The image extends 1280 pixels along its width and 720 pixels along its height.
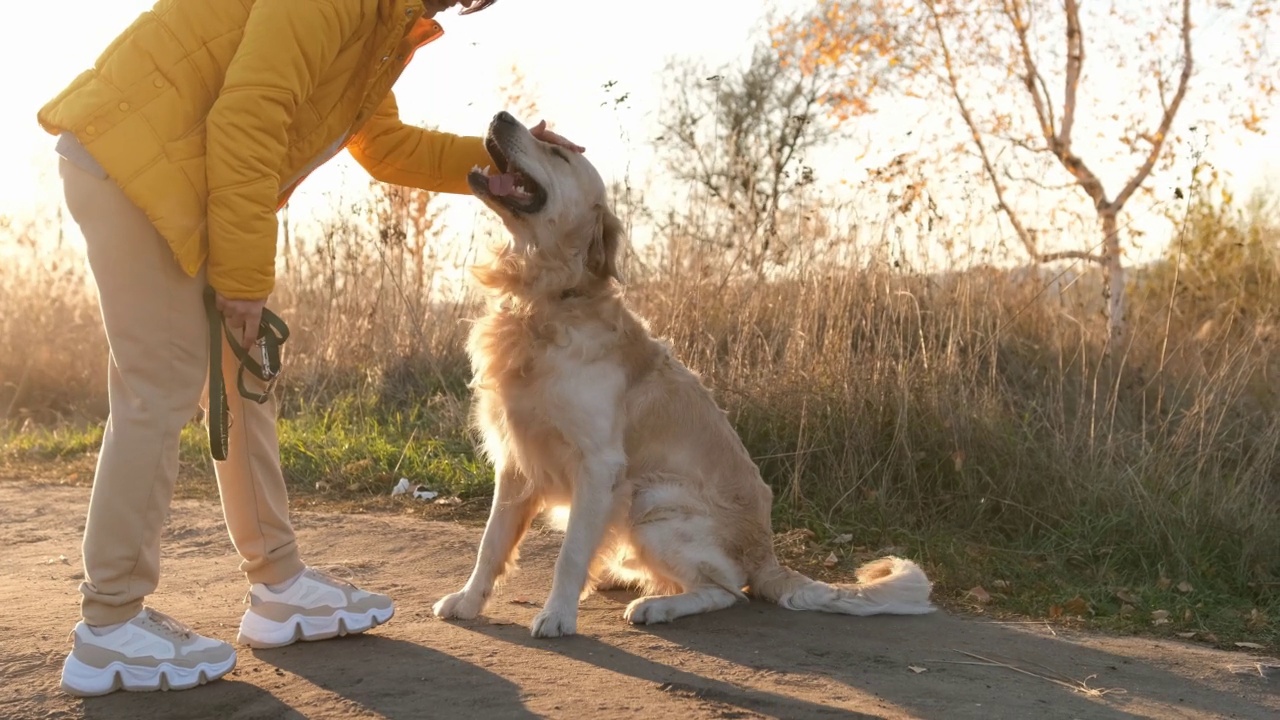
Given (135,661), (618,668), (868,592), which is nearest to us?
(135,661)

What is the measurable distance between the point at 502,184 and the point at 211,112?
124 centimetres

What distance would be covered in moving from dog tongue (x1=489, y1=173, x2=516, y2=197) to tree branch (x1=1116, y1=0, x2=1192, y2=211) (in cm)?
739

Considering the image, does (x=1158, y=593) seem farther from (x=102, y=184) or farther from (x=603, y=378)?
(x=102, y=184)

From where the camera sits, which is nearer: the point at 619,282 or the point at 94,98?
the point at 94,98

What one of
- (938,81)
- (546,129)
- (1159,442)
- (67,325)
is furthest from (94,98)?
(938,81)

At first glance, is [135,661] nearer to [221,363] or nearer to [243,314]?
[221,363]

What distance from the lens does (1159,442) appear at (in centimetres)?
535

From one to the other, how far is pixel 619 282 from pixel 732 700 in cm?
159

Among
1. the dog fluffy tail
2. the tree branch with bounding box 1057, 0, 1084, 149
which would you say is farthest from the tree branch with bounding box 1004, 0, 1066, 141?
the dog fluffy tail

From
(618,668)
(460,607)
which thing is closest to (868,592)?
(618,668)

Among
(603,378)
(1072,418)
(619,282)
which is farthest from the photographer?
(1072,418)

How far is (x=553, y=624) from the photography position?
3395mm

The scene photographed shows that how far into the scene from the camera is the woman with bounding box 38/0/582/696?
2611 mm

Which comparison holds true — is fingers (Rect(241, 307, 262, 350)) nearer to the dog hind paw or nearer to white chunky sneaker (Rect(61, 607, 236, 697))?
white chunky sneaker (Rect(61, 607, 236, 697))
